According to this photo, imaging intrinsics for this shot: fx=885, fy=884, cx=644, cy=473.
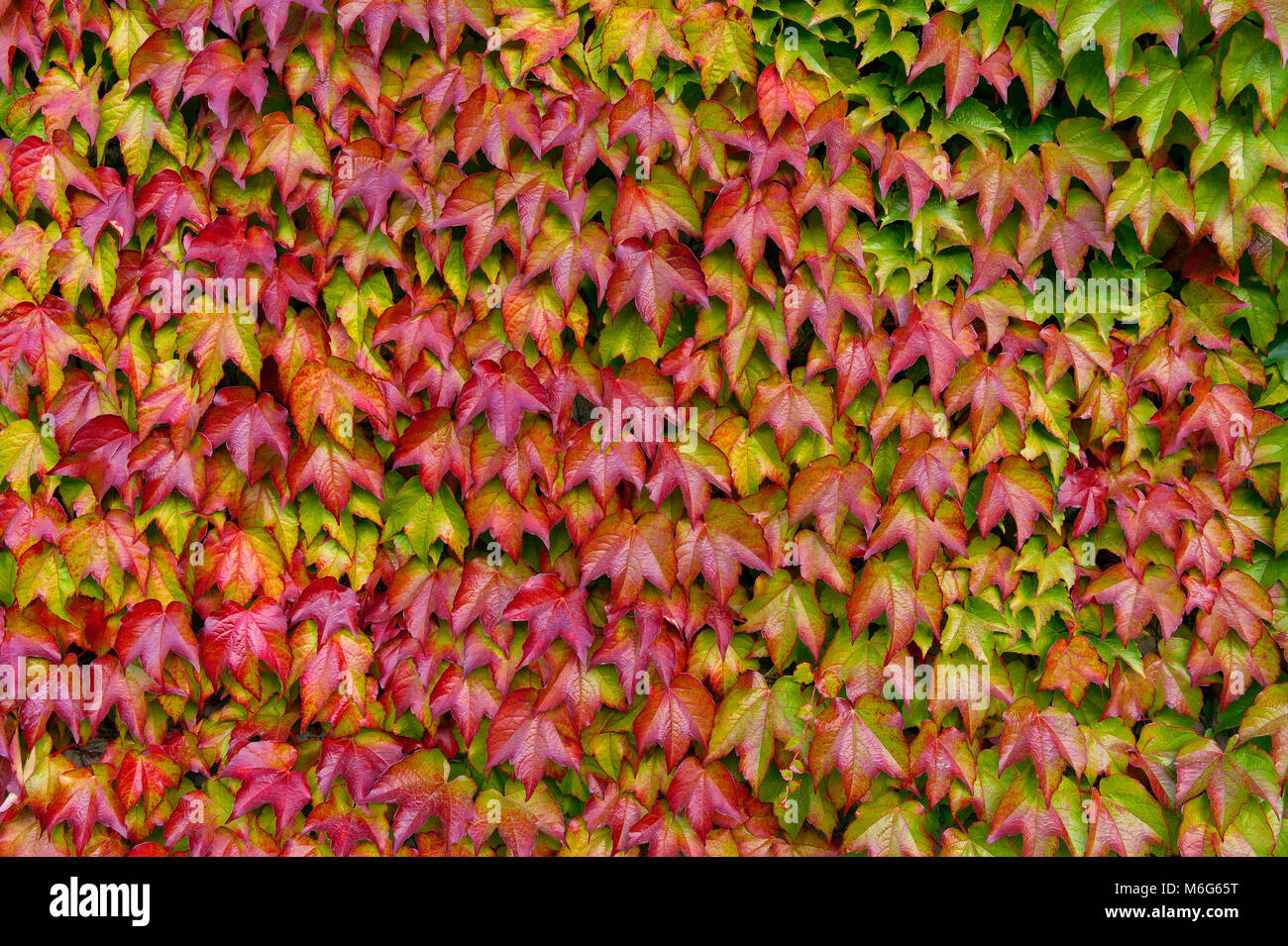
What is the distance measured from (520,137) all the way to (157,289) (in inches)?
39.1

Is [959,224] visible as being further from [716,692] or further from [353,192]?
[353,192]

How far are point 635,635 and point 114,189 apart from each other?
5.69 feet

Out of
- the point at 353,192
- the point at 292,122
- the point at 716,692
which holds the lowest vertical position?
the point at 716,692

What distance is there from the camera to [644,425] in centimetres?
218

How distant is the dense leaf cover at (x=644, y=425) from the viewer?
6.97 ft

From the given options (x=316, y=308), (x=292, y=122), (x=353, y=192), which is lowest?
(x=316, y=308)

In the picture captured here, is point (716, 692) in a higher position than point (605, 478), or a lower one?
lower

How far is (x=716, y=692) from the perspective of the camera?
2297 mm

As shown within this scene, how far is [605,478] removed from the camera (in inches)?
84.9

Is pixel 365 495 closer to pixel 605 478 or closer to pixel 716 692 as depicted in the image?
pixel 605 478

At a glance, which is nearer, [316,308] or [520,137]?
[520,137]

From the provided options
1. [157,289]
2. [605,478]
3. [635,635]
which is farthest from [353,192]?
[635,635]

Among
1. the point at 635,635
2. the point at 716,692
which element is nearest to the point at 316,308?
the point at 635,635

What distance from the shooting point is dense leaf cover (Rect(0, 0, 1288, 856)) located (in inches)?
83.6
